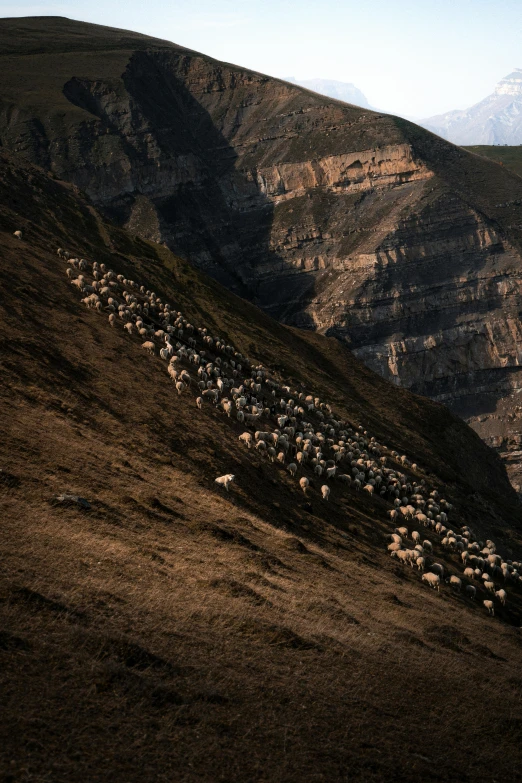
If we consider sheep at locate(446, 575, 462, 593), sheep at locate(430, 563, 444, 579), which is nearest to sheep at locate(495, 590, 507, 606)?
sheep at locate(446, 575, 462, 593)

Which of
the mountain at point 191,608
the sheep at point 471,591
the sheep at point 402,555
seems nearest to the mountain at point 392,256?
the mountain at point 191,608

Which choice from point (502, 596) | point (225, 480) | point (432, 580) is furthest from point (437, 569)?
point (225, 480)

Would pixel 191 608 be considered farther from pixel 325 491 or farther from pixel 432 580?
pixel 325 491

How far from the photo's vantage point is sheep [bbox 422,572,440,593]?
41125 millimetres

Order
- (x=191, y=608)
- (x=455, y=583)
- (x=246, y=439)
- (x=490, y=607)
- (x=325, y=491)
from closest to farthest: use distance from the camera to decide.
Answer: (x=191, y=608), (x=490, y=607), (x=455, y=583), (x=325, y=491), (x=246, y=439)

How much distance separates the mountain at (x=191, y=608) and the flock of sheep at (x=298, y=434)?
0.90 metres

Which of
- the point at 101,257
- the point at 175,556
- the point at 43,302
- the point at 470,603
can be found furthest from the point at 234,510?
the point at 101,257

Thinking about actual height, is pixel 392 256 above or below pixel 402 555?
above

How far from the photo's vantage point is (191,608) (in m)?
25.9

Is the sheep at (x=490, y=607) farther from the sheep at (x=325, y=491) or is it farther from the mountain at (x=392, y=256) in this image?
the mountain at (x=392, y=256)

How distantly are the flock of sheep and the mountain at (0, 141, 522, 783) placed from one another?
0.90m

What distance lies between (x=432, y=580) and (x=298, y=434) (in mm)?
18601

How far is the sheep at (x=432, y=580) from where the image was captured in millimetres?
41125

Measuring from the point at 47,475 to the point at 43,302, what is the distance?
27992 millimetres
